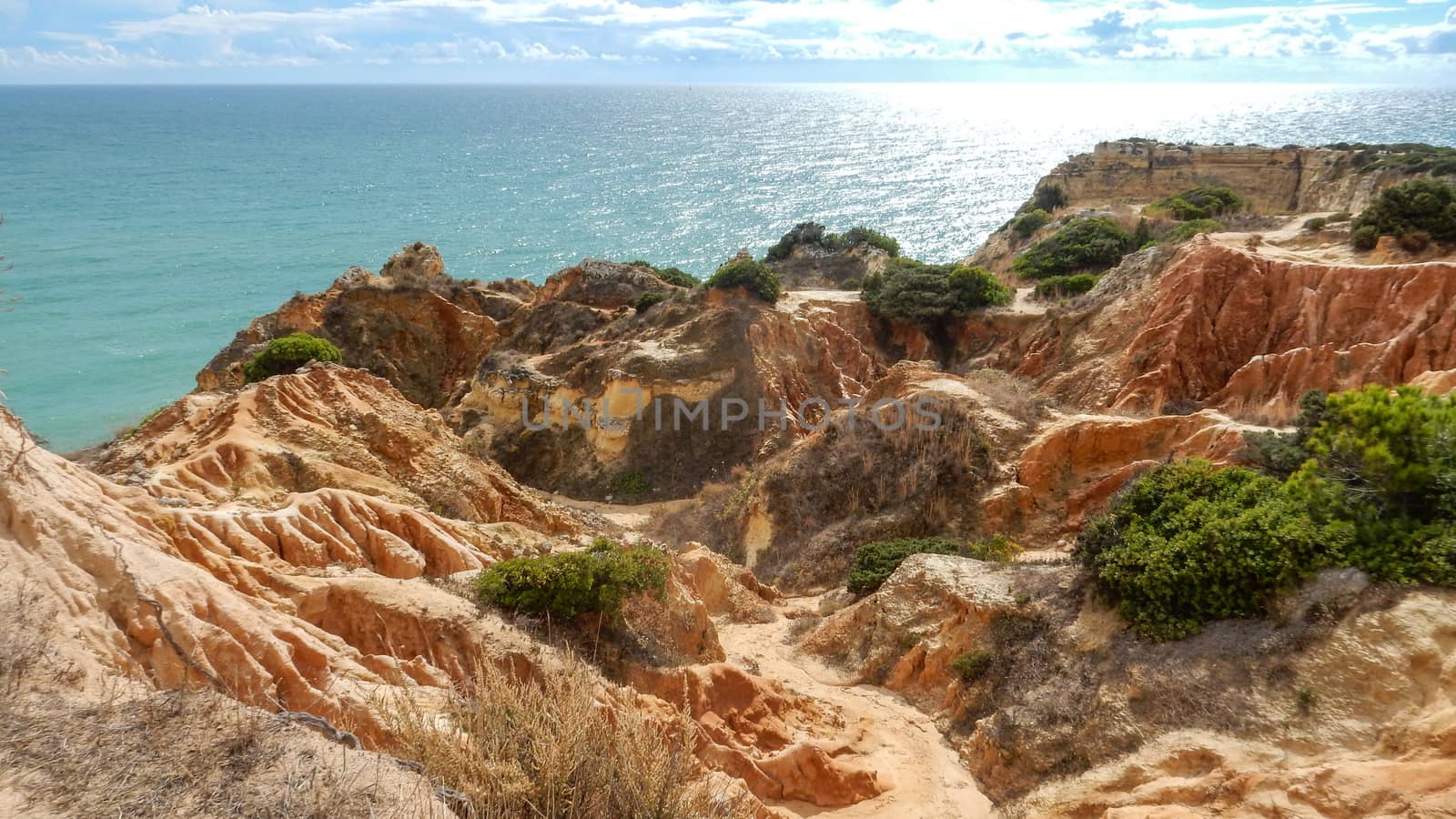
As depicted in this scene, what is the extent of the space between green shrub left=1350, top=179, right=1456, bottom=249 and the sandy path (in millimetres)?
24803

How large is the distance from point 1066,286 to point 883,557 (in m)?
25.9

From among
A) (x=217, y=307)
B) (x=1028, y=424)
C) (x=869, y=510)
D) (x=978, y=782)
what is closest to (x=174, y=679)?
(x=978, y=782)

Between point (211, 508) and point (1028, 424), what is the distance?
18.0 m

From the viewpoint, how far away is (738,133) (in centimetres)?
18925

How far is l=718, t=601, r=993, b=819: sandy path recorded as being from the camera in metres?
10.7

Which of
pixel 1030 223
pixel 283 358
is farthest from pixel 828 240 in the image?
pixel 283 358

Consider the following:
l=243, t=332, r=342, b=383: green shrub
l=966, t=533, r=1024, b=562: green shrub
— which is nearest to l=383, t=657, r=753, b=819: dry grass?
l=966, t=533, r=1024, b=562: green shrub

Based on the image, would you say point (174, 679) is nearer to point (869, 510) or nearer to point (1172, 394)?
point (869, 510)

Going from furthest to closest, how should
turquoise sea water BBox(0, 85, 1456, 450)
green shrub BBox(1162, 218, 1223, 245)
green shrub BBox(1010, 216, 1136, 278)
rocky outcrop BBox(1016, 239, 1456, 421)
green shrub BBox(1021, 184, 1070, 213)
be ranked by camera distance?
green shrub BBox(1021, 184, 1070, 213) < turquoise sea water BBox(0, 85, 1456, 450) < green shrub BBox(1010, 216, 1136, 278) < green shrub BBox(1162, 218, 1223, 245) < rocky outcrop BBox(1016, 239, 1456, 421)

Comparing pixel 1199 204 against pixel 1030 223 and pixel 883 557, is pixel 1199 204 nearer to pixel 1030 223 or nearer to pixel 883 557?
pixel 1030 223

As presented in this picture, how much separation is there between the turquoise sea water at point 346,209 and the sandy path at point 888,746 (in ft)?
153

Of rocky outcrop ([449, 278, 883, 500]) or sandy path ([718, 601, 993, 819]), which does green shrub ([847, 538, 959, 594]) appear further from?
rocky outcrop ([449, 278, 883, 500])

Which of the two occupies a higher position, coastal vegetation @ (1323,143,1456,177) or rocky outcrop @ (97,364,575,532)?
coastal vegetation @ (1323,143,1456,177)

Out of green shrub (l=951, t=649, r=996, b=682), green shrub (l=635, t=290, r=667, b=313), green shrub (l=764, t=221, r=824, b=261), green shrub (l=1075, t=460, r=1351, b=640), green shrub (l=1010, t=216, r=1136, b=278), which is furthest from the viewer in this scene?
green shrub (l=764, t=221, r=824, b=261)
